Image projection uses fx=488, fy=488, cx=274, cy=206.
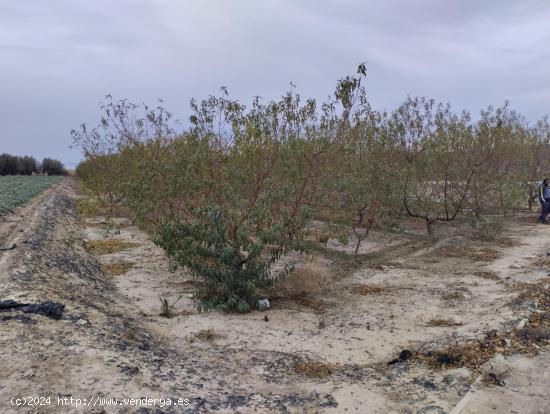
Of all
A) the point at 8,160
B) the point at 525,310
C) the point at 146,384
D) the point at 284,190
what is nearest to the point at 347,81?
the point at 284,190

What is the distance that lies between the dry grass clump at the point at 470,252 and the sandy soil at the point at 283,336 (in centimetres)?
41

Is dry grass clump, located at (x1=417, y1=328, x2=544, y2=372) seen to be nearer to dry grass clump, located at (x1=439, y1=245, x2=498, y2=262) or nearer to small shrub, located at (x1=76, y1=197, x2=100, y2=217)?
dry grass clump, located at (x1=439, y1=245, x2=498, y2=262)

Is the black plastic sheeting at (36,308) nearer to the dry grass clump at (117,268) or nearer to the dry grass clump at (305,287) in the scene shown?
the dry grass clump at (305,287)

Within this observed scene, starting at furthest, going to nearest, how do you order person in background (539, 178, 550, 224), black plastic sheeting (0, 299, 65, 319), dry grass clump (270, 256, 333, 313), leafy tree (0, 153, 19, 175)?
leafy tree (0, 153, 19, 175), person in background (539, 178, 550, 224), dry grass clump (270, 256, 333, 313), black plastic sheeting (0, 299, 65, 319)

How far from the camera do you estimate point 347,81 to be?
7625mm

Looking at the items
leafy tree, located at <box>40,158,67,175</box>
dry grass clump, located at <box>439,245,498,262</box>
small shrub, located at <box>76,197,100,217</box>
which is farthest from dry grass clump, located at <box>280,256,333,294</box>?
leafy tree, located at <box>40,158,67,175</box>

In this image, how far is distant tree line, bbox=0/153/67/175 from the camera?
2085 inches

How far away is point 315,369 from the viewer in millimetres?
5215

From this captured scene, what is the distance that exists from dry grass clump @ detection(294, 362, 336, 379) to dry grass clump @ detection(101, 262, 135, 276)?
5.37 m

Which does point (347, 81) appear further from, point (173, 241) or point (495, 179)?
point (495, 179)

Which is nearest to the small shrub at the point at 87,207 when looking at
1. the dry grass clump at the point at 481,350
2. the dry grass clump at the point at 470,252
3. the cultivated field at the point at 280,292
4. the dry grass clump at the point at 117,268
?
the cultivated field at the point at 280,292

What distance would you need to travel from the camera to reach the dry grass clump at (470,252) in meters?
11.2

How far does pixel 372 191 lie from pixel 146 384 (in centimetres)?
776

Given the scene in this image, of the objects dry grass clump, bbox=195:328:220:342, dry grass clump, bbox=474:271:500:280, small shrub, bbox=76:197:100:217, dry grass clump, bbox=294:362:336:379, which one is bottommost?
dry grass clump, bbox=294:362:336:379
